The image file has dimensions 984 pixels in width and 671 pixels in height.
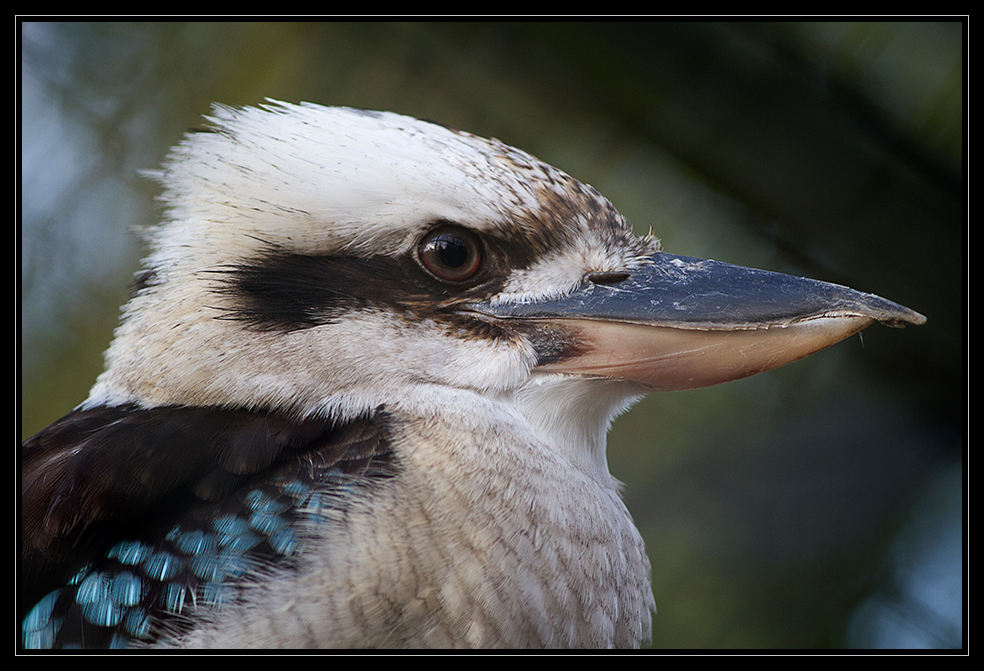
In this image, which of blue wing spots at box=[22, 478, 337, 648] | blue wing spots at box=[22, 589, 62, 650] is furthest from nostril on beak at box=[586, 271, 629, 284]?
blue wing spots at box=[22, 589, 62, 650]

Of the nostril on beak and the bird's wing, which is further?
the nostril on beak

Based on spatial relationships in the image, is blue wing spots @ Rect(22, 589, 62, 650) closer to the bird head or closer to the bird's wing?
the bird's wing

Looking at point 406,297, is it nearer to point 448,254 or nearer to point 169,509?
point 448,254

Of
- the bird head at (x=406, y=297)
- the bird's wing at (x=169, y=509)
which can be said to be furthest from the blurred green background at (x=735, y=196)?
the bird's wing at (x=169, y=509)

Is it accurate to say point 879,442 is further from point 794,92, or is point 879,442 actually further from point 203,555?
point 203,555

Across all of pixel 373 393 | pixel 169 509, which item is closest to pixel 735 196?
pixel 373 393

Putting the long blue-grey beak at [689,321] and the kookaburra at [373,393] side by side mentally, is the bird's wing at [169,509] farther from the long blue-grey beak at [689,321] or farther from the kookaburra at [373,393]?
the long blue-grey beak at [689,321]
